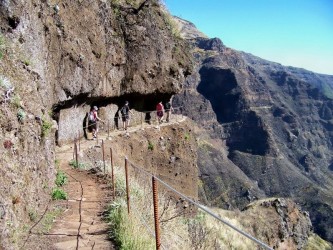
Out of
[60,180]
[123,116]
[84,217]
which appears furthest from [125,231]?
[123,116]

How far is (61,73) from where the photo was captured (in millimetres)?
21625

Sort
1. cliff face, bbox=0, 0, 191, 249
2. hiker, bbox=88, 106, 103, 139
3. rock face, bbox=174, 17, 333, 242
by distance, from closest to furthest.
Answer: cliff face, bbox=0, 0, 191, 249 → hiker, bbox=88, 106, 103, 139 → rock face, bbox=174, 17, 333, 242

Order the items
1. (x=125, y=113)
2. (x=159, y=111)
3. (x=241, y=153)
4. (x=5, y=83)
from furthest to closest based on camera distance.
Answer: (x=241, y=153) < (x=159, y=111) < (x=125, y=113) < (x=5, y=83)

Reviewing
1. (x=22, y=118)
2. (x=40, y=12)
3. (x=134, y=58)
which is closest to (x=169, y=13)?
(x=134, y=58)

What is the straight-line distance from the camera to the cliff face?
8.66 meters

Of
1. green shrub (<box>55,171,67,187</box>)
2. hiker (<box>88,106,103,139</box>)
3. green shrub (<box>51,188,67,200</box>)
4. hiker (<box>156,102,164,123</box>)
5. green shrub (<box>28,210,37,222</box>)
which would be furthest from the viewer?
hiker (<box>156,102,164,123</box>)

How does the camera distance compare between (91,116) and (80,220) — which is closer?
(80,220)

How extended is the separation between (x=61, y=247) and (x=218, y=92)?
595 ft

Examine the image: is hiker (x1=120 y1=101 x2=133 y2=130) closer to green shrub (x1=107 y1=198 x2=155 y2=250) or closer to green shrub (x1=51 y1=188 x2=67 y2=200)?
green shrub (x1=51 y1=188 x2=67 y2=200)

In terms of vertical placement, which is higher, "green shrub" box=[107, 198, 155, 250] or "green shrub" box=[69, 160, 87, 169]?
"green shrub" box=[107, 198, 155, 250]

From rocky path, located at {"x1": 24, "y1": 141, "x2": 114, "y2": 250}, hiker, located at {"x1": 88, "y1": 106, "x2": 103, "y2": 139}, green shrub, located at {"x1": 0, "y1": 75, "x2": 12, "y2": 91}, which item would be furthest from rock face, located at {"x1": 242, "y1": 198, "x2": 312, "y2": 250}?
green shrub, located at {"x1": 0, "y1": 75, "x2": 12, "y2": 91}

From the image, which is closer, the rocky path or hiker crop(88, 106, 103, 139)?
the rocky path

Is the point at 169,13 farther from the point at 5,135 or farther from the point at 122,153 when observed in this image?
the point at 5,135

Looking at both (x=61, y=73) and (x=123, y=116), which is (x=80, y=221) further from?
(x=123, y=116)
